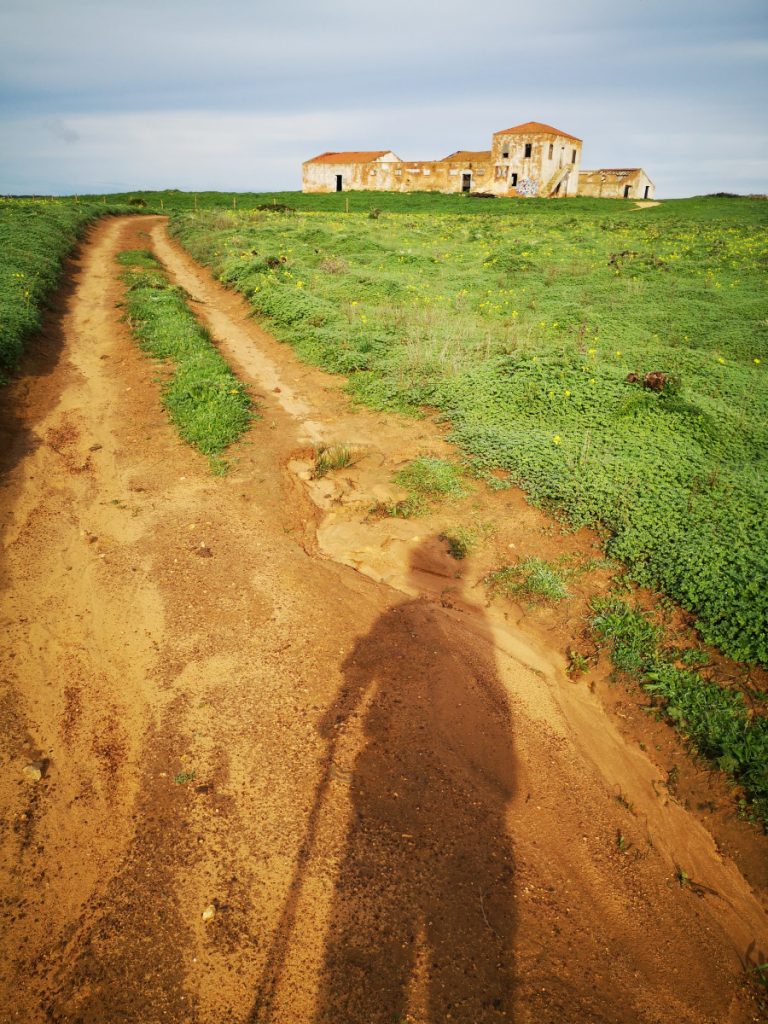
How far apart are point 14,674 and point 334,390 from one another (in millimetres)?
6754

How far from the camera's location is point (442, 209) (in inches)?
1686

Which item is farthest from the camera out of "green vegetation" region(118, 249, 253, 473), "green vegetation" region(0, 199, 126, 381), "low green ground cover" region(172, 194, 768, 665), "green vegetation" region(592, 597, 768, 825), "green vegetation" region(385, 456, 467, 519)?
"green vegetation" region(0, 199, 126, 381)

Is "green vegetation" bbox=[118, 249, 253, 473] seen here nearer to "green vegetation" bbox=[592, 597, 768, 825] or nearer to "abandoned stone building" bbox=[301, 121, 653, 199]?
"green vegetation" bbox=[592, 597, 768, 825]

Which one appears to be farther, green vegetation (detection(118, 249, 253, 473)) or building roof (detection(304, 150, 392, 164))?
building roof (detection(304, 150, 392, 164))

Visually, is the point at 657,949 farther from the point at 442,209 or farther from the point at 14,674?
the point at 442,209

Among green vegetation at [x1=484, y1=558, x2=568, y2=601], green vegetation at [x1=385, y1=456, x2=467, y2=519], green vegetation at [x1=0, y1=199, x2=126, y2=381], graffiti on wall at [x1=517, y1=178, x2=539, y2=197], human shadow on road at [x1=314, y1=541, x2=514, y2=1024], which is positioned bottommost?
human shadow on road at [x1=314, y1=541, x2=514, y2=1024]

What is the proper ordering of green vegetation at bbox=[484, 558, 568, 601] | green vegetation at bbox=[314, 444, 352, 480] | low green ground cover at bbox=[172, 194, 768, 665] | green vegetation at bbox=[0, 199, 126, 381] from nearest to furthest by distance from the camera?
green vegetation at bbox=[484, 558, 568, 601]
low green ground cover at bbox=[172, 194, 768, 665]
green vegetation at bbox=[314, 444, 352, 480]
green vegetation at bbox=[0, 199, 126, 381]

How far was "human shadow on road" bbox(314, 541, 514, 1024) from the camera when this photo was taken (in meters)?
2.63

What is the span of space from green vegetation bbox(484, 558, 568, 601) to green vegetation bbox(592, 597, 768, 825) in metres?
0.39

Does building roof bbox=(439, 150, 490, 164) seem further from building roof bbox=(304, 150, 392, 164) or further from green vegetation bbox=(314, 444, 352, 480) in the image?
green vegetation bbox=(314, 444, 352, 480)

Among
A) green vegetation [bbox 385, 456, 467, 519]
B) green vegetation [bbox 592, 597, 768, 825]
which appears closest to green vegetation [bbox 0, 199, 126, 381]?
green vegetation [bbox 385, 456, 467, 519]

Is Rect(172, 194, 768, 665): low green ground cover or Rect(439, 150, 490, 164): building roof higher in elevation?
Rect(439, 150, 490, 164): building roof

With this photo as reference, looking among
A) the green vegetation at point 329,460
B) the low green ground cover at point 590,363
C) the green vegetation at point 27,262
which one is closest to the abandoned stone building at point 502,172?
the low green ground cover at point 590,363

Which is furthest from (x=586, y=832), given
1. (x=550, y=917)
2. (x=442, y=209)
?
(x=442, y=209)
